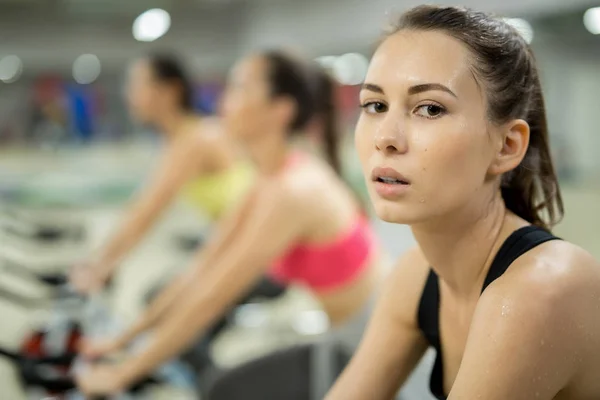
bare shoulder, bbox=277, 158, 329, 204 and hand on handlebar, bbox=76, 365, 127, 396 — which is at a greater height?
bare shoulder, bbox=277, 158, 329, 204

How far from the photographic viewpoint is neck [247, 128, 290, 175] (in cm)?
161

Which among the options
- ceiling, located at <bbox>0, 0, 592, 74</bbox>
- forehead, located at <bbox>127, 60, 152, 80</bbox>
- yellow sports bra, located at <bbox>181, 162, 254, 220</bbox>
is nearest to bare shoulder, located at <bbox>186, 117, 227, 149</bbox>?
yellow sports bra, located at <bbox>181, 162, 254, 220</bbox>

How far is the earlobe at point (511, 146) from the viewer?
1.99 ft

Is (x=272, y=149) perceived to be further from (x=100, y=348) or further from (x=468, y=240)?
(x=468, y=240)

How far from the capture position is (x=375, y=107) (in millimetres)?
612

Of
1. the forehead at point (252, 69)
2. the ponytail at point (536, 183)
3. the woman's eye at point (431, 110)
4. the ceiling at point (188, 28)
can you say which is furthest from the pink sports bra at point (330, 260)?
the ceiling at point (188, 28)

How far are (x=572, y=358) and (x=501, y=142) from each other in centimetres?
19

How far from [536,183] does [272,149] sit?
98 cm

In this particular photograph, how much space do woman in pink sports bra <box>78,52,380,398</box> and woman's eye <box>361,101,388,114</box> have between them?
0.79m

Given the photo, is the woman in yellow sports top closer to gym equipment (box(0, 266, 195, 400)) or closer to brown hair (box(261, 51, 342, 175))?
gym equipment (box(0, 266, 195, 400))

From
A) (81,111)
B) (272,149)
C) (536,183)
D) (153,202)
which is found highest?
(536,183)

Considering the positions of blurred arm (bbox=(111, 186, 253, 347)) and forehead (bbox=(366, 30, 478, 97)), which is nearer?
forehead (bbox=(366, 30, 478, 97))

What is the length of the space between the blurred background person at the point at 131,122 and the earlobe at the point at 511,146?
0.98 metres

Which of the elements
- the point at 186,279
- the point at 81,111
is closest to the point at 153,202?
the point at 186,279
